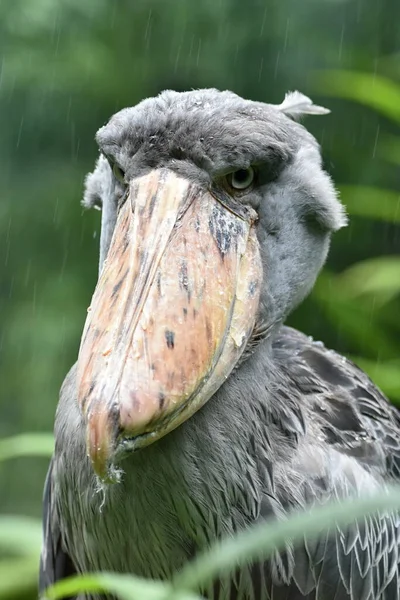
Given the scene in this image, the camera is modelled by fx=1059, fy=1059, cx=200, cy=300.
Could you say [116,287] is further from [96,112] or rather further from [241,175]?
[96,112]

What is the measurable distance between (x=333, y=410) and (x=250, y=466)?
47cm

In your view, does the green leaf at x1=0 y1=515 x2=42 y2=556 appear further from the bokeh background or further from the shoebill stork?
the bokeh background

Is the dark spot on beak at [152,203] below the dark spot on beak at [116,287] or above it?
above

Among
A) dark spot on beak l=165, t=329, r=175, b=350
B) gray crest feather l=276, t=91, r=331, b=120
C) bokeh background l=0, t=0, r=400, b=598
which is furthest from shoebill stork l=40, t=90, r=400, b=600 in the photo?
bokeh background l=0, t=0, r=400, b=598

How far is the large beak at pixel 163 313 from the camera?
2.14 meters

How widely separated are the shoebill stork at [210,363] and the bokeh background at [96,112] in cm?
171

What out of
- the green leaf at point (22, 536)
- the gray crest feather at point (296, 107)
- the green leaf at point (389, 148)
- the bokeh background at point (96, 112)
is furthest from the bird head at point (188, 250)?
the bokeh background at point (96, 112)

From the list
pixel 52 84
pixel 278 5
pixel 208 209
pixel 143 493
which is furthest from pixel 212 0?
pixel 143 493

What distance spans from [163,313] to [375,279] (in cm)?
174

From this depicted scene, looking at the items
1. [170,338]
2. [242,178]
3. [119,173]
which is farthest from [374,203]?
[170,338]

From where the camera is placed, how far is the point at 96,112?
18.8 ft

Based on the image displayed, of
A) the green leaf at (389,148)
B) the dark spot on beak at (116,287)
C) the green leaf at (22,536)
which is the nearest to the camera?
the dark spot on beak at (116,287)

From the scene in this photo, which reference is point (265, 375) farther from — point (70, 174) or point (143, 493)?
point (70, 174)

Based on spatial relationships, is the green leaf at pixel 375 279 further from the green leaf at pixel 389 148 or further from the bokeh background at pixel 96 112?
the green leaf at pixel 389 148
